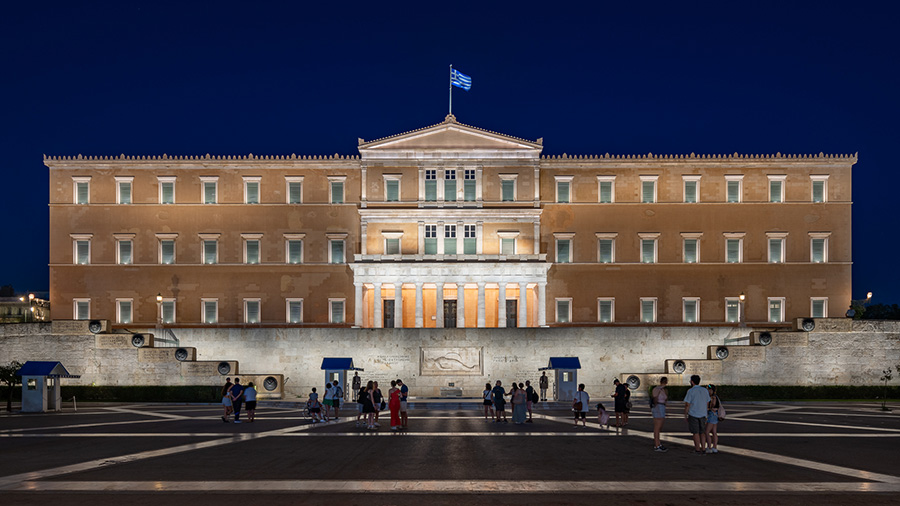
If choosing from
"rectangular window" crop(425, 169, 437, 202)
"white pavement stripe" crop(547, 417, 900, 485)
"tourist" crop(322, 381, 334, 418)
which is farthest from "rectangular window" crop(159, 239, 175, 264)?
"white pavement stripe" crop(547, 417, 900, 485)

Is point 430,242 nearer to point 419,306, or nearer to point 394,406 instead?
point 419,306

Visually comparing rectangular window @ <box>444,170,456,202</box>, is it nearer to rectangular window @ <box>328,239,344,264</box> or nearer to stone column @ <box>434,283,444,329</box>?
stone column @ <box>434,283,444,329</box>

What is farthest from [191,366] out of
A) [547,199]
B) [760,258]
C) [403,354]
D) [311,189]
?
[760,258]

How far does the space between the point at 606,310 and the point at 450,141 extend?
1723cm

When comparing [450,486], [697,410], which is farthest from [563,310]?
[450,486]

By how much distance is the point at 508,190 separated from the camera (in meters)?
62.2

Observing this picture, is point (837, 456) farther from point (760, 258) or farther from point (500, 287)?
point (760, 258)

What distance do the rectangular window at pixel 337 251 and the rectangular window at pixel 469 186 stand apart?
393 inches

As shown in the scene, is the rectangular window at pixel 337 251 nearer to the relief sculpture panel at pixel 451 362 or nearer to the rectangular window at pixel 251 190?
the rectangular window at pixel 251 190

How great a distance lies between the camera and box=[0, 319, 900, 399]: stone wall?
45500 millimetres

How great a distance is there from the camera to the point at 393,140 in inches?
2443

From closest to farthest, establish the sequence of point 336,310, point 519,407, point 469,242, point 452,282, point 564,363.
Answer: point 519,407
point 564,363
point 452,282
point 469,242
point 336,310

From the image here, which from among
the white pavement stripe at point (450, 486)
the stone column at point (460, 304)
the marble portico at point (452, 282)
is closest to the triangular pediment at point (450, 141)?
the marble portico at point (452, 282)

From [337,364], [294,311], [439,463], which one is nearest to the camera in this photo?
[439,463]
